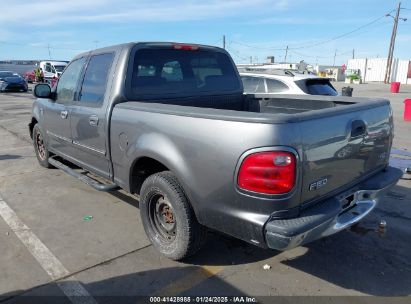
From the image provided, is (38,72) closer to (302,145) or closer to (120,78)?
(120,78)

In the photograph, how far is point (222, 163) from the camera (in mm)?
2670

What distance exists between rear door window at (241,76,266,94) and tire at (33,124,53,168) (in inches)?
177

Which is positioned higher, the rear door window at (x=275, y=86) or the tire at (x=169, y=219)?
the rear door window at (x=275, y=86)

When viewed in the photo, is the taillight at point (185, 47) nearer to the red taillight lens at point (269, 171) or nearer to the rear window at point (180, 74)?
the rear window at point (180, 74)

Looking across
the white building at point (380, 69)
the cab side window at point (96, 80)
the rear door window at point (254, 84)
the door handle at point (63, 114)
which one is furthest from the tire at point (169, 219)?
the white building at point (380, 69)

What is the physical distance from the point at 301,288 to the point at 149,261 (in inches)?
53.7

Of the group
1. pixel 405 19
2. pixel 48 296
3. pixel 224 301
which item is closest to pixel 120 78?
pixel 48 296

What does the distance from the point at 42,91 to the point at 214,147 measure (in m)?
3.45

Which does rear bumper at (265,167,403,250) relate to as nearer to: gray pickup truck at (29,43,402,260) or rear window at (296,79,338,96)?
gray pickup truck at (29,43,402,260)

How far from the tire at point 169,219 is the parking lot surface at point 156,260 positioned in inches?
Result: 6.3

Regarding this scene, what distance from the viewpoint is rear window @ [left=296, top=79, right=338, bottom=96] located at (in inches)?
307

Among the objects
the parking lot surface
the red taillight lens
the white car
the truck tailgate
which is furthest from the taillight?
the white car

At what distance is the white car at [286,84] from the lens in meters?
7.79

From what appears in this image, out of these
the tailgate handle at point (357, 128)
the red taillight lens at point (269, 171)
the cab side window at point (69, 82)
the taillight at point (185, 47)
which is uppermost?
the taillight at point (185, 47)
